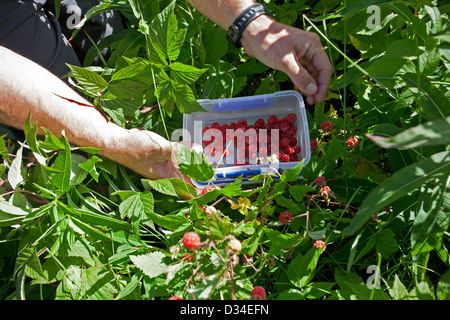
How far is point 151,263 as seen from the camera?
0.84 m

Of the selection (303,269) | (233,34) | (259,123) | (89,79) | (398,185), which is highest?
(233,34)

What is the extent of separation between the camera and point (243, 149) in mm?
1194

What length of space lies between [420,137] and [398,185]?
134mm

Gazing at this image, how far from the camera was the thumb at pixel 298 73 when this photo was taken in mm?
1034

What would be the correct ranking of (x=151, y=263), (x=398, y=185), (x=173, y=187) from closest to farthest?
(x=398, y=185) < (x=151, y=263) < (x=173, y=187)

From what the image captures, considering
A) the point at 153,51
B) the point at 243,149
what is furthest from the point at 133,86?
the point at 243,149

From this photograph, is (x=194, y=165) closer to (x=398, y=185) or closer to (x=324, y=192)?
(x=324, y=192)

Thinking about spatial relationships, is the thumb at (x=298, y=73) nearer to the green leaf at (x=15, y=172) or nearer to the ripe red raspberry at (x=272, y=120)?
the ripe red raspberry at (x=272, y=120)

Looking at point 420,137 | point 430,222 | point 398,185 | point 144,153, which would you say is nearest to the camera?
point 420,137

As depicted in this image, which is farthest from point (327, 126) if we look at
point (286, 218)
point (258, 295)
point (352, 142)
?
point (258, 295)

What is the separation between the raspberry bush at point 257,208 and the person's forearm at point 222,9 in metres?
0.07

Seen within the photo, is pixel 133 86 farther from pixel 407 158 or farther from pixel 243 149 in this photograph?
pixel 407 158

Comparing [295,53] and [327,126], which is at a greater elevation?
[295,53]
